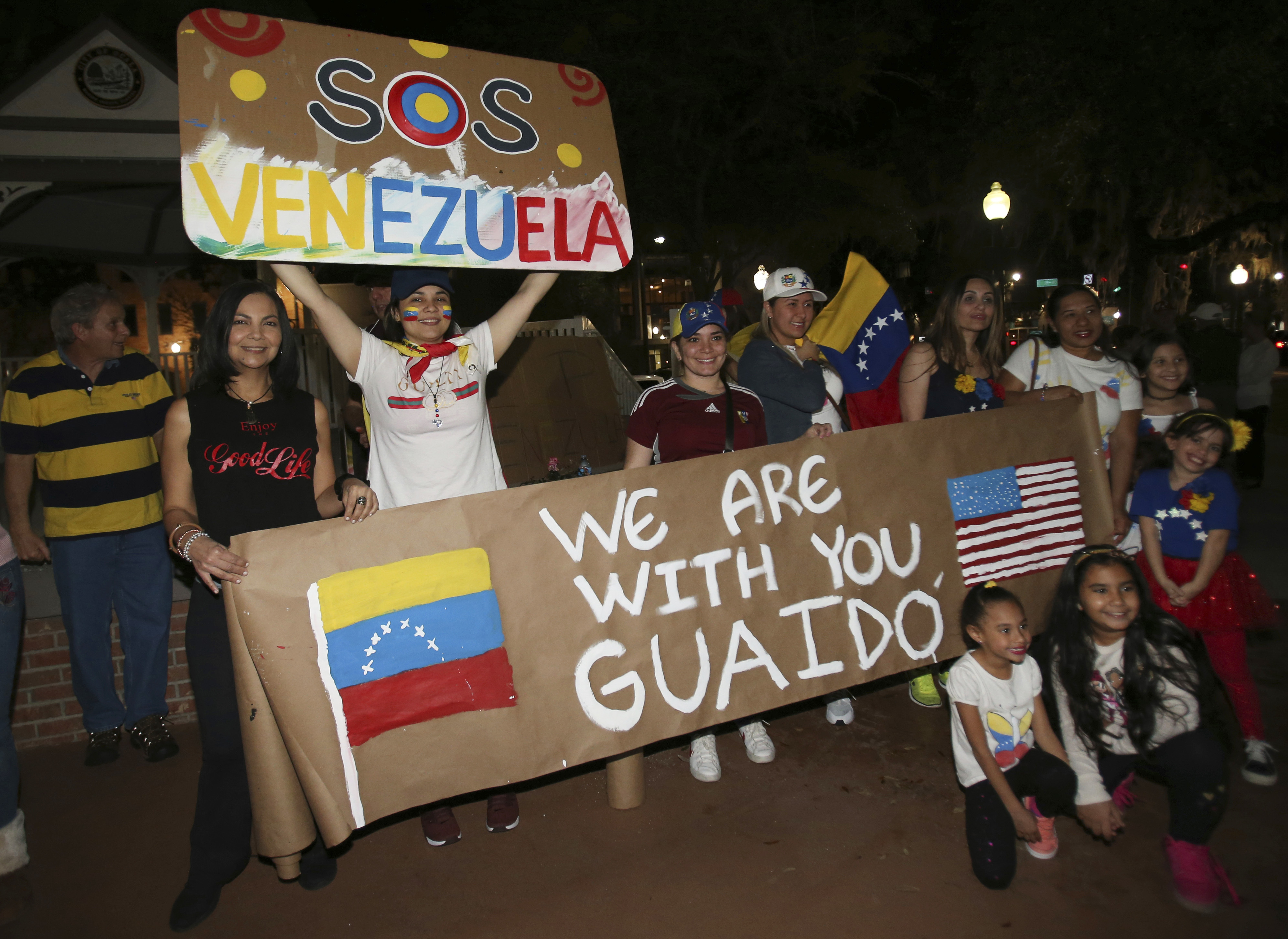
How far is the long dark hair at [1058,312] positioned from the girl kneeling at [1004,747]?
1.54m

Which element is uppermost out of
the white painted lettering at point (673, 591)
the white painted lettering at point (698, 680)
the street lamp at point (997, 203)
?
the street lamp at point (997, 203)

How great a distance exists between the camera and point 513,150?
9.41ft

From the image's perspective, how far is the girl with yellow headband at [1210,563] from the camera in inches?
126

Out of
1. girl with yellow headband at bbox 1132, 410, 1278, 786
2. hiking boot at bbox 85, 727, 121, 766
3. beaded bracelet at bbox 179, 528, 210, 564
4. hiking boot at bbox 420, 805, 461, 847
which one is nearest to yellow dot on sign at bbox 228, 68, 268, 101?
beaded bracelet at bbox 179, 528, 210, 564

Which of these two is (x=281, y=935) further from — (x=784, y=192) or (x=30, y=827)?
(x=784, y=192)

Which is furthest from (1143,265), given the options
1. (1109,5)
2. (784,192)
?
(784,192)

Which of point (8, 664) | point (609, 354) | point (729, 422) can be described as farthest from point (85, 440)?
point (609, 354)

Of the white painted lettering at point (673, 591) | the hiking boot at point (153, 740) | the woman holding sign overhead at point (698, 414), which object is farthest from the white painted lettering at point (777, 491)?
the hiking boot at point (153, 740)

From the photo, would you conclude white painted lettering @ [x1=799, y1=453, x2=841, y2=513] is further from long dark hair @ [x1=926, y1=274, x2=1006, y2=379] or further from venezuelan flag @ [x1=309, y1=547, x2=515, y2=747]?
venezuelan flag @ [x1=309, y1=547, x2=515, y2=747]

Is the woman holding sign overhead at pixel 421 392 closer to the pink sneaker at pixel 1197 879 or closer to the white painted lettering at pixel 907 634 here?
the white painted lettering at pixel 907 634

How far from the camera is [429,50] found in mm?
2781

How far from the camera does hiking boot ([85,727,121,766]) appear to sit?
3660mm

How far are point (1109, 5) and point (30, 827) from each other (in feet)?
50.7

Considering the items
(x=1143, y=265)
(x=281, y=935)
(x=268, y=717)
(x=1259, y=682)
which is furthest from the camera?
(x=1143, y=265)
